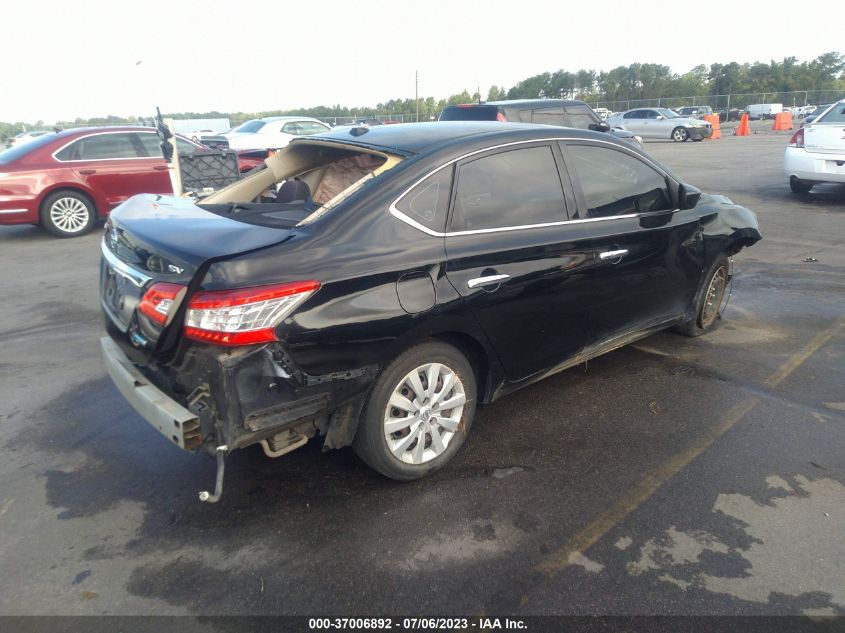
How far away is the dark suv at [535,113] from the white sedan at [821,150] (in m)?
2.84

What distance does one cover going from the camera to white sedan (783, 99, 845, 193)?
10.1 metres

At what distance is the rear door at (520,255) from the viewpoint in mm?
3146

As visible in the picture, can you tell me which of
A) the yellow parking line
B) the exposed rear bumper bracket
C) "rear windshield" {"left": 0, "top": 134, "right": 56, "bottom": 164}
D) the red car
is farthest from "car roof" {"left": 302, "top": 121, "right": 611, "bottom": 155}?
"rear windshield" {"left": 0, "top": 134, "right": 56, "bottom": 164}

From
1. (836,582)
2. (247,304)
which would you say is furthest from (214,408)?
(836,582)

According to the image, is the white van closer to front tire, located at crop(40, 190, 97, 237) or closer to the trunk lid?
front tire, located at crop(40, 190, 97, 237)

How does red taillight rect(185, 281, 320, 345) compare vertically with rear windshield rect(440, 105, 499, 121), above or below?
below

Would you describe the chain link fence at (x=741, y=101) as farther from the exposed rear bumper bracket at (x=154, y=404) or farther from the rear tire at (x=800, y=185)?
the exposed rear bumper bracket at (x=154, y=404)

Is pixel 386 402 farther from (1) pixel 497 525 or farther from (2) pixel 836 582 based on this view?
(2) pixel 836 582

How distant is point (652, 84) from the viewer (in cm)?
7819

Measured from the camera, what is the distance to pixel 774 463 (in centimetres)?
330

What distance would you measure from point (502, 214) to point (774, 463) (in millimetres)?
1995

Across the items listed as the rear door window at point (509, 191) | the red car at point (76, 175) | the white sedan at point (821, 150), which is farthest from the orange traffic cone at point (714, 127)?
the rear door window at point (509, 191)

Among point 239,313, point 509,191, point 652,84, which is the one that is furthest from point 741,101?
point 239,313

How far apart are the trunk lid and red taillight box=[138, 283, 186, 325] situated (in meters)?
Answer: 0.02
